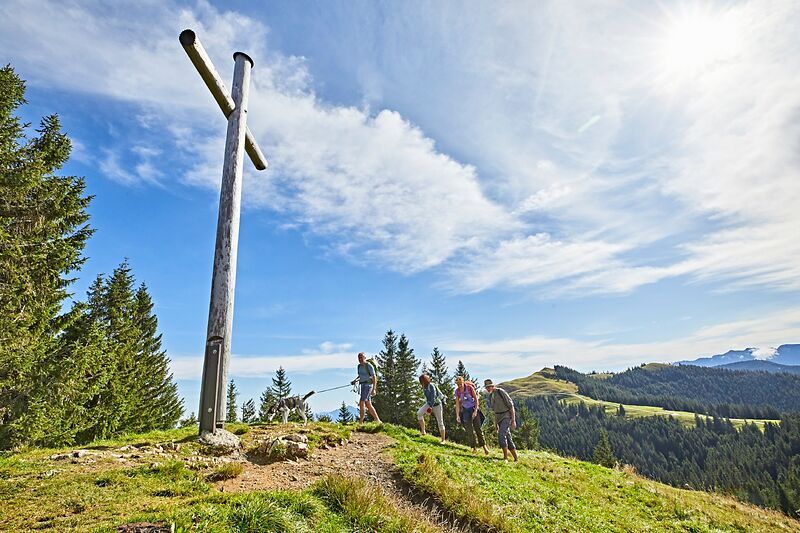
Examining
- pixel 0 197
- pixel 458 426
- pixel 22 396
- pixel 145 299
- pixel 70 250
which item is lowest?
pixel 458 426

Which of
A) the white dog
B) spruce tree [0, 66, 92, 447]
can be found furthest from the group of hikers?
spruce tree [0, 66, 92, 447]

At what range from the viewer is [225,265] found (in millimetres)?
8016

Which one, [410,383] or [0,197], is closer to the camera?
[0,197]

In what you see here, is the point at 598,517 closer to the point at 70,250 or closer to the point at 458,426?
the point at 70,250

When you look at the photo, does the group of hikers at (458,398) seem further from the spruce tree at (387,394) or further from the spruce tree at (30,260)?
the spruce tree at (387,394)

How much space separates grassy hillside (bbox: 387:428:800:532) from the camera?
7.67 meters

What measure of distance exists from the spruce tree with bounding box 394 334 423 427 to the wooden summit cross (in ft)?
136

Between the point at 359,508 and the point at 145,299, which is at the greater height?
the point at 145,299

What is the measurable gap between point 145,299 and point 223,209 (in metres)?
35.9

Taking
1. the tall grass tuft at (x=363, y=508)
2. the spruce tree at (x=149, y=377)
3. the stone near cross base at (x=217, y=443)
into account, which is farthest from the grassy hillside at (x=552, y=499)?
the spruce tree at (x=149, y=377)

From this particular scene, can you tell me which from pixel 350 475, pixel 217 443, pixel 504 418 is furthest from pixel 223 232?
pixel 504 418

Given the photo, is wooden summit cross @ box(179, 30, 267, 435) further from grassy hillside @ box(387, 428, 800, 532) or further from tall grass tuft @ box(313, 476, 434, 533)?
grassy hillside @ box(387, 428, 800, 532)

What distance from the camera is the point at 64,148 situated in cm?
1828

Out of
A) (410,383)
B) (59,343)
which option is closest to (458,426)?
(410,383)
